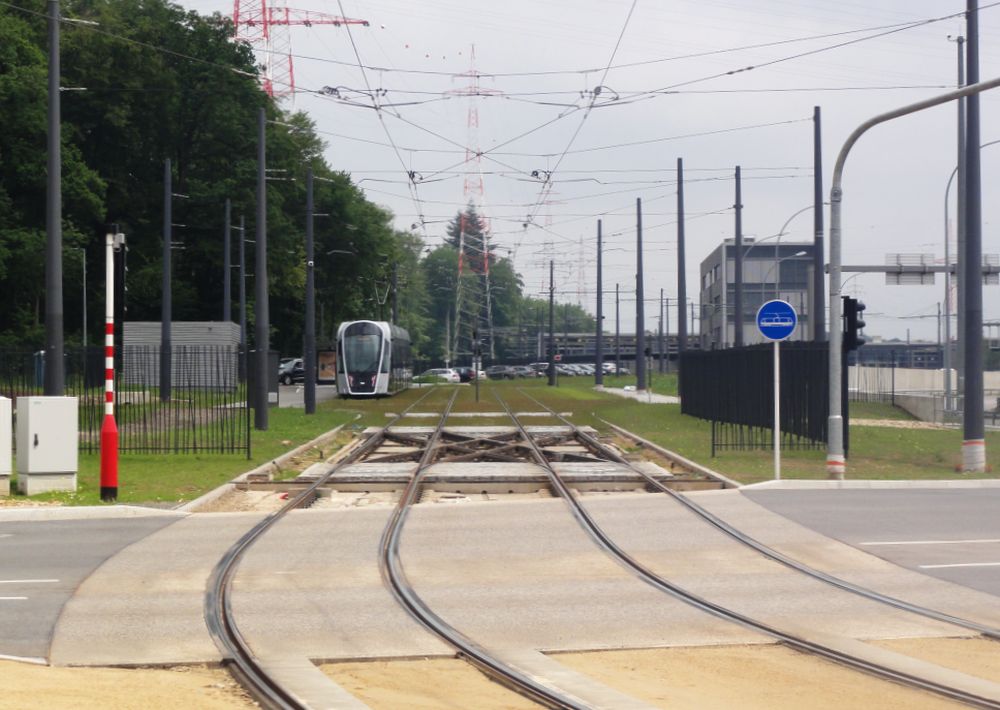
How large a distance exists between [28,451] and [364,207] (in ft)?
227

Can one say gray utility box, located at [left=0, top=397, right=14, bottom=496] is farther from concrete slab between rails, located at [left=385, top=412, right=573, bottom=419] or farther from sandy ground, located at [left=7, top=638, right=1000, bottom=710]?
concrete slab between rails, located at [left=385, top=412, right=573, bottom=419]

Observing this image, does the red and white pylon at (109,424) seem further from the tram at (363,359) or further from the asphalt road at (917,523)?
the tram at (363,359)

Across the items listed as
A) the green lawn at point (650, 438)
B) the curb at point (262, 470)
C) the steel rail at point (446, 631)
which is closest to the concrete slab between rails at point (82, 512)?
the curb at point (262, 470)

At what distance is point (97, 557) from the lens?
14.7m

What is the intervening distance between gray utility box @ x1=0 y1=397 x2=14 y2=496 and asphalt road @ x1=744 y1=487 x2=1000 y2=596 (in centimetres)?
1080

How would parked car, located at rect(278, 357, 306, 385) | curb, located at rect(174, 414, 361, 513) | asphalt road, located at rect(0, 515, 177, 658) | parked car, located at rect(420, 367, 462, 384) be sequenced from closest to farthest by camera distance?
asphalt road, located at rect(0, 515, 177, 658) < curb, located at rect(174, 414, 361, 513) < parked car, located at rect(278, 357, 306, 385) < parked car, located at rect(420, 367, 462, 384)

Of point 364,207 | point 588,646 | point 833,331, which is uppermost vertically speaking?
point 364,207

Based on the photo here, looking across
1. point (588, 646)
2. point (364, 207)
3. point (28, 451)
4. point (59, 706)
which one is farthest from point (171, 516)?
point (364, 207)

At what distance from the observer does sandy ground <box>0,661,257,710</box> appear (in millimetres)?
7961

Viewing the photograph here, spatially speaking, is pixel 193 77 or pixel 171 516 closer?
pixel 171 516

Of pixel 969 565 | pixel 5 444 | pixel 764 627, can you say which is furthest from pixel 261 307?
pixel 764 627

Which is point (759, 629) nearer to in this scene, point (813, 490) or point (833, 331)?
point (813, 490)

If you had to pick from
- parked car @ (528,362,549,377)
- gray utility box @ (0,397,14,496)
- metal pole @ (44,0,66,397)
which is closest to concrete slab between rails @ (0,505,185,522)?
gray utility box @ (0,397,14,496)

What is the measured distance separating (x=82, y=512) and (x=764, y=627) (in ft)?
35.6
